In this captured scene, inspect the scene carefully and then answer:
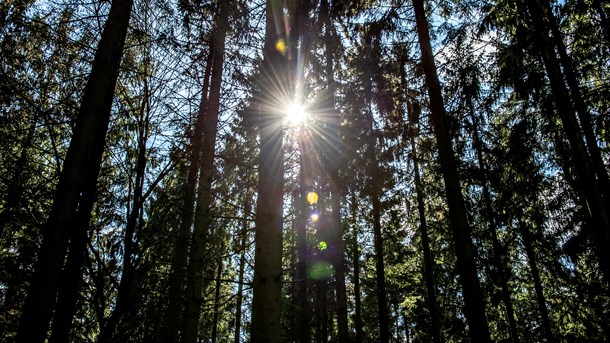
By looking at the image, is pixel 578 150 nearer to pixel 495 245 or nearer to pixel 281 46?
pixel 495 245

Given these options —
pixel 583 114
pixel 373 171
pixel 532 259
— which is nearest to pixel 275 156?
pixel 373 171

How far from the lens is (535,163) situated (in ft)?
35.4

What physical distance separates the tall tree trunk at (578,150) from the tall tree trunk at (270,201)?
251 inches

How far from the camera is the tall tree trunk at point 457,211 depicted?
5.40 metres

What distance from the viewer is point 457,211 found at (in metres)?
5.98

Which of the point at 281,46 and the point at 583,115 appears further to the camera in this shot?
the point at 583,115

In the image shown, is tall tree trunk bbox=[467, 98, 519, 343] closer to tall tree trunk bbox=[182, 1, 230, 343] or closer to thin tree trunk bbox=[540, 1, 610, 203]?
thin tree trunk bbox=[540, 1, 610, 203]

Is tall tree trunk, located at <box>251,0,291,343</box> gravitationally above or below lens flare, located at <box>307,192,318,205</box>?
below

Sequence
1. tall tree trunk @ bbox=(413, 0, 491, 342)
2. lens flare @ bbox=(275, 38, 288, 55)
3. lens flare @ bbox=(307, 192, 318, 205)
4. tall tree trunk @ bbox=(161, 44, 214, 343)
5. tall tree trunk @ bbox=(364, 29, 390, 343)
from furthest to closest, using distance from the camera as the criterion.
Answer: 1. lens flare @ bbox=(307, 192, 318, 205)
2. tall tree trunk @ bbox=(364, 29, 390, 343)
3. tall tree trunk @ bbox=(161, 44, 214, 343)
4. tall tree trunk @ bbox=(413, 0, 491, 342)
5. lens flare @ bbox=(275, 38, 288, 55)

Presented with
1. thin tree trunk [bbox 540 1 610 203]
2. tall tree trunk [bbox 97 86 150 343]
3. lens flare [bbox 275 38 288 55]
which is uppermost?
thin tree trunk [bbox 540 1 610 203]

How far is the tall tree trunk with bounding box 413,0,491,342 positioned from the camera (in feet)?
17.7

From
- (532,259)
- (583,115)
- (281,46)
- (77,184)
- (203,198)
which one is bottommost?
(77,184)

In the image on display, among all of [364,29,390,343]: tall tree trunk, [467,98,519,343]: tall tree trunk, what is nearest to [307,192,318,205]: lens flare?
[364,29,390,343]: tall tree trunk

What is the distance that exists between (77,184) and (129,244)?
0.63 meters
